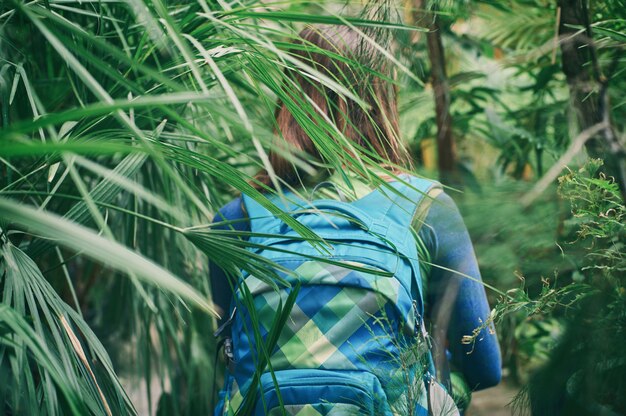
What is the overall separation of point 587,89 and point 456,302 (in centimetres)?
35

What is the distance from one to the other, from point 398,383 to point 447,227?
22 centimetres

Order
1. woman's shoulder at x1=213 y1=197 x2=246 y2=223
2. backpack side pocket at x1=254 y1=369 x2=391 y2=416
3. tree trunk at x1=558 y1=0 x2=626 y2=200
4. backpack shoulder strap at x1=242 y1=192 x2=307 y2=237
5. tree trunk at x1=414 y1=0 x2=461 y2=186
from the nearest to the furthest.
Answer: tree trunk at x1=558 y1=0 x2=626 y2=200, backpack side pocket at x1=254 y1=369 x2=391 y2=416, backpack shoulder strap at x1=242 y1=192 x2=307 y2=237, woman's shoulder at x1=213 y1=197 x2=246 y2=223, tree trunk at x1=414 y1=0 x2=461 y2=186

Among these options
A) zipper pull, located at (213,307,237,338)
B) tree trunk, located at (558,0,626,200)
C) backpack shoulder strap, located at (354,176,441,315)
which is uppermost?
tree trunk, located at (558,0,626,200)

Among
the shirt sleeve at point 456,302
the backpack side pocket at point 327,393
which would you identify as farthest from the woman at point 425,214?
the backpack side pocket at point 327,393

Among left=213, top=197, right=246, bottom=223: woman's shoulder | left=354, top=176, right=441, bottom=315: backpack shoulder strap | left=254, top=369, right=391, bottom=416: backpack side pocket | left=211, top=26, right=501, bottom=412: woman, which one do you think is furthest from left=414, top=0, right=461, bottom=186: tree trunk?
left=254, top=369, right=391, bottom=416: backpack side pocket

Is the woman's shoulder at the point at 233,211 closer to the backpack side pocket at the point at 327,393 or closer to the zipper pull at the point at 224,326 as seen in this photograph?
the zipper pull at the point at 224,326

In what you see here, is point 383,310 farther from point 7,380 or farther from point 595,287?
point 7,380

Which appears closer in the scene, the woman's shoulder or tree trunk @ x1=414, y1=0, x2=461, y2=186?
the woman's shoulder

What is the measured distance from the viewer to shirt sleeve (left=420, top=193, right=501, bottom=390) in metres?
0.87

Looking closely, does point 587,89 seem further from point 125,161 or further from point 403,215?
point 125,161

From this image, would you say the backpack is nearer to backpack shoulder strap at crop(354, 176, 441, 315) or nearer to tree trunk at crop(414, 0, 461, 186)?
backpack shoulder strap at crop(354, 176, 441, 315)

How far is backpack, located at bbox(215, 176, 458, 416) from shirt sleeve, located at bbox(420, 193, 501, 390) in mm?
47

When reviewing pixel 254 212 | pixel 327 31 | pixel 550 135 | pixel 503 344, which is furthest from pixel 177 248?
pixel 550 135

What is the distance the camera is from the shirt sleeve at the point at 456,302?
0.87 meters
